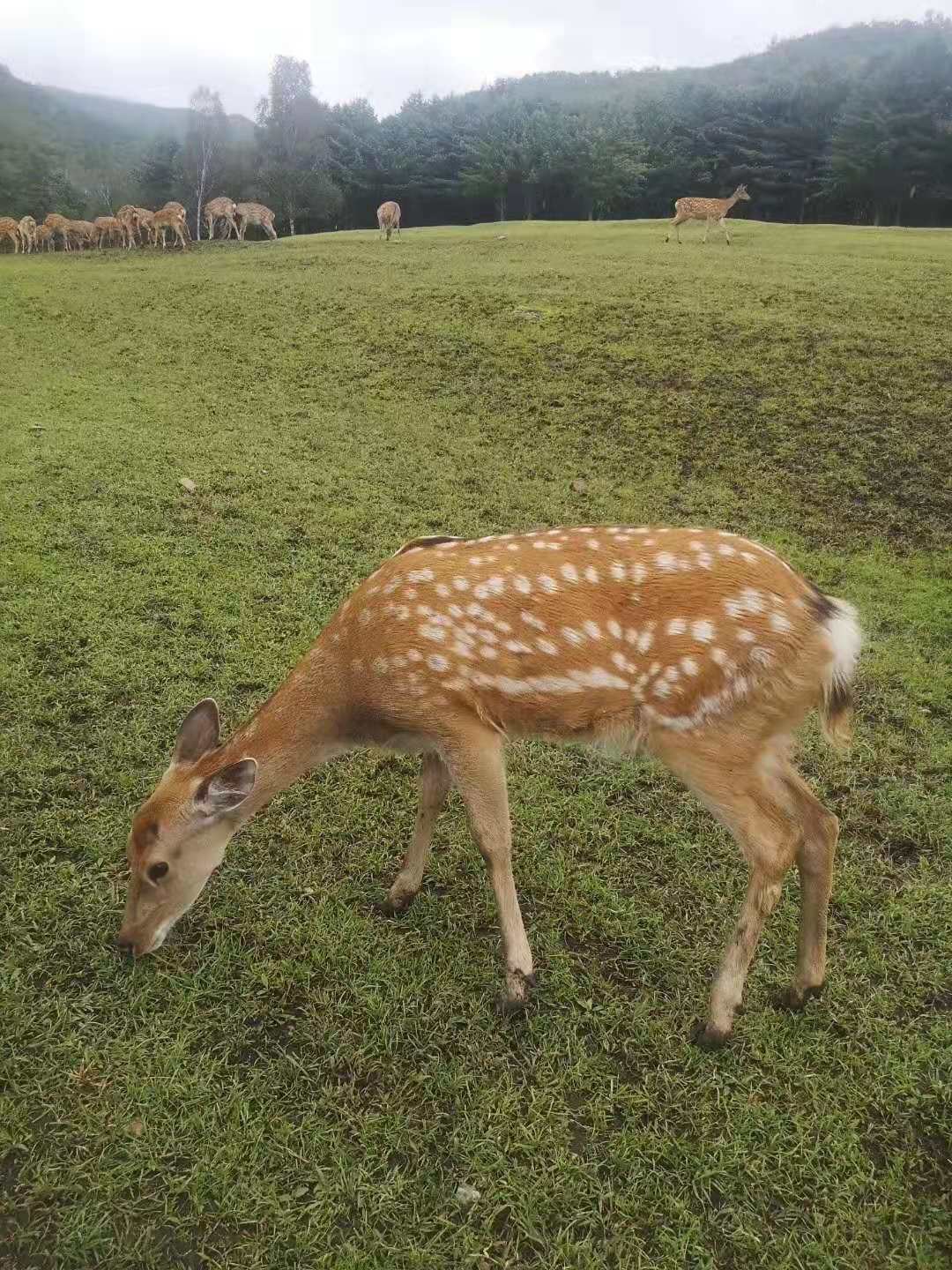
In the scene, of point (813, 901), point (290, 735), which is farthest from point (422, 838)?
point (813, 901)

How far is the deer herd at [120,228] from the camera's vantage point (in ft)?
68.4

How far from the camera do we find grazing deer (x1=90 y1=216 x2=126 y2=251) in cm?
2206

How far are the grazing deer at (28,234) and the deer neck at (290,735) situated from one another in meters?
24.8

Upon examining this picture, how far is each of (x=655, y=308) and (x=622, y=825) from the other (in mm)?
9284

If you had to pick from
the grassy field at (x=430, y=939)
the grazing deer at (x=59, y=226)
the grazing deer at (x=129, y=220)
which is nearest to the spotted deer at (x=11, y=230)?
the grazing deer at (x=59, y=226)

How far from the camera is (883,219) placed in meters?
32.9

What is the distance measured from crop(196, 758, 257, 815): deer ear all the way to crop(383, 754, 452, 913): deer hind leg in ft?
2.48

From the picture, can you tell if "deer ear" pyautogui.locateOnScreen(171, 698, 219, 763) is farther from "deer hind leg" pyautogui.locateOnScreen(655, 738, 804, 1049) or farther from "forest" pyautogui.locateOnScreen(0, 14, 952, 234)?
"forest" pyautogui.locateOnScreen(0, 14, 952, 234)

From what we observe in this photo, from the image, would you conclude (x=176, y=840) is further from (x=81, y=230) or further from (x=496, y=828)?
(x=81, y=230)

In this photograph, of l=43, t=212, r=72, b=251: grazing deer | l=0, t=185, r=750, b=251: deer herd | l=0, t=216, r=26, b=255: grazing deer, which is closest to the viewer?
l=0, t=185, r=750, b=251: deer herd

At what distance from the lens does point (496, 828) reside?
9.01 ft

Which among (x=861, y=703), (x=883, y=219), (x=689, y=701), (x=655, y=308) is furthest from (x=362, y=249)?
(x=883, y=219)

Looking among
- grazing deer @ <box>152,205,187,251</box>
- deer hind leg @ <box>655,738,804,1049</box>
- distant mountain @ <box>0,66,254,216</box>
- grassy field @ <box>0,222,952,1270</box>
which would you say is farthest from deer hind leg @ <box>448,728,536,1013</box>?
distant mountain @ <box>0,66,254,216</box>

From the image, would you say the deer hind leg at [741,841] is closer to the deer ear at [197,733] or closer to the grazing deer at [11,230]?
the deer ear at [197,733]
